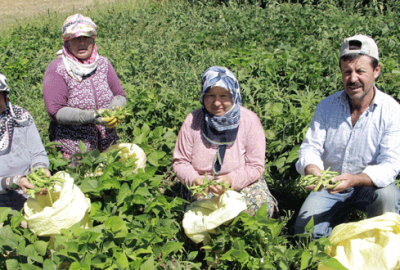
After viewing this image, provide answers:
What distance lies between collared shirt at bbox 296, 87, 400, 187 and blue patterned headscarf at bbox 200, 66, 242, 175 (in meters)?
0.52

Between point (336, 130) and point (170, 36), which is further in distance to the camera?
point (170, 36)

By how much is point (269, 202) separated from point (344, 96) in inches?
35.3

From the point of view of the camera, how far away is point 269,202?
2.74 m

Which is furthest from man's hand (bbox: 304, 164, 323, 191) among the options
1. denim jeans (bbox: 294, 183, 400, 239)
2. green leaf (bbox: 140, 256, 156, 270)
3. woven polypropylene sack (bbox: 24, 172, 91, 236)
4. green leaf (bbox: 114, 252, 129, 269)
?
woven polypropylene sack (bbox: 24, 172, 91, 236)

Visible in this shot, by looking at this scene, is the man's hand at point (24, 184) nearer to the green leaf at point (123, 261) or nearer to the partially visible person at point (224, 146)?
the green leaf at point (123, 261)

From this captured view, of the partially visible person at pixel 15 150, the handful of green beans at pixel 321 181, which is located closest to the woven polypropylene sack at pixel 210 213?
the handful of green beans at pixel 321 181

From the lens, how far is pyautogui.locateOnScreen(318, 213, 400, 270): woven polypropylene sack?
2072 mm

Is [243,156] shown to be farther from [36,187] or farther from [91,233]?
[36,187]

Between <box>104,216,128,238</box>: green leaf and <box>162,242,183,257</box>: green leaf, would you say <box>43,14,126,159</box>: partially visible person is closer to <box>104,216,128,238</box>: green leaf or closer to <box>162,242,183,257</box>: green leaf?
<box>104,216,128,238</box>: green leaf

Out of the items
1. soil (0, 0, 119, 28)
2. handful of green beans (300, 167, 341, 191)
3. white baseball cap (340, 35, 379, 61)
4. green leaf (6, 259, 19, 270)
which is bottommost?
green leaf (6, 259, 19, 270)

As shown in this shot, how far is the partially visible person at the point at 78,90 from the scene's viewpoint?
2.99 metres

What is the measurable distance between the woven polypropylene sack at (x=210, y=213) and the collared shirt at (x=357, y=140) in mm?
564

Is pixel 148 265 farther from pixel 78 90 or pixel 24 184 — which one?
pixel 78 90

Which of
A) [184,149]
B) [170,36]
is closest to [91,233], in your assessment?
[184,149]
